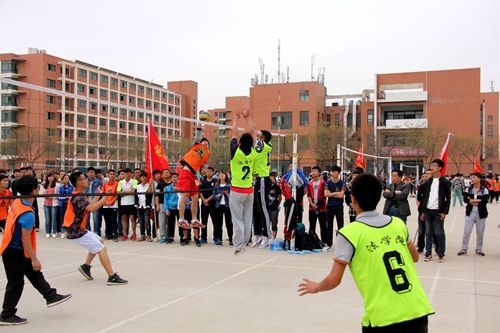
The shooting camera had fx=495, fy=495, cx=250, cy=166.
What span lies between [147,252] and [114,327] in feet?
17.2

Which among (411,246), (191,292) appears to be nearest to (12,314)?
(191,292)

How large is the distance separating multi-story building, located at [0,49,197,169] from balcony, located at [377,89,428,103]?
2664cm

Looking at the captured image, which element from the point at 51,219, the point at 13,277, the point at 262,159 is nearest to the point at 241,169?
the point at 262,159

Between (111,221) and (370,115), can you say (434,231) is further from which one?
(370,115)

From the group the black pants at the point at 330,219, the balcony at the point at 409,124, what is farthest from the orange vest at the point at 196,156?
Result: the balcony at the point at 409,124

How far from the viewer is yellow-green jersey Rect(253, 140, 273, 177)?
31.0ft

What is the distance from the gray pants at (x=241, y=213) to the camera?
8701 millimetres

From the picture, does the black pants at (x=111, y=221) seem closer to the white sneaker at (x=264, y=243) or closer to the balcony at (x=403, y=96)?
the white sneaker at (x=264, y=243)

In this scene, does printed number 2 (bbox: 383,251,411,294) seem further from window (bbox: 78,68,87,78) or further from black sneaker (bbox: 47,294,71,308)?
window (bbox: 78,68,87,78)

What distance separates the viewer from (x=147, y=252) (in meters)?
10.5

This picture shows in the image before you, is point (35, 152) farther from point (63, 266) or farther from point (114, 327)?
point (114, 327)

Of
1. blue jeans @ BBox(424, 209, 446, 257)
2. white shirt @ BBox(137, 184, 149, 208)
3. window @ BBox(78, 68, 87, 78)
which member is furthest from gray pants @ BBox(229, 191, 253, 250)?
window @ BBox(78, 68, 87, 78)

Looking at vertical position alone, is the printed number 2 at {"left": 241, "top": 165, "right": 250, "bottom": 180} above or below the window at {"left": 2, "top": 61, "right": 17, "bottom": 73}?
below

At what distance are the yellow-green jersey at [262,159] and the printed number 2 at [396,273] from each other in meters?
6.35
